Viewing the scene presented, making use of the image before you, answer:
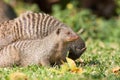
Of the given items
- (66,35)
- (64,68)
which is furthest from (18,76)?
→ (66,35)

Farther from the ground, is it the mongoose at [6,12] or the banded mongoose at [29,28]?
the mongoose at [6,12]

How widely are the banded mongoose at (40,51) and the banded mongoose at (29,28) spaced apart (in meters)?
0.52

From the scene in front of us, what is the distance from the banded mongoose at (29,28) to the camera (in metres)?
6.94

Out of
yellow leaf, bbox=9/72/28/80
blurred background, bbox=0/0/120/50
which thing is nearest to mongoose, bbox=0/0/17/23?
blurred background, bbox=0/0/120/50

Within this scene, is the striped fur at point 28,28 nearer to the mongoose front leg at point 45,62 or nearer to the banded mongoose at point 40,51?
the banded mongoose at point 40,51

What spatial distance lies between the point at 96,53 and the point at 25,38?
126cm

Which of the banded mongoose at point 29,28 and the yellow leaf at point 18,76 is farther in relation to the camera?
the banded mongoose at point 29,28

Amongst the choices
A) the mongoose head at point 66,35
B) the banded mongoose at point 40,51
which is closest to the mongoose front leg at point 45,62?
the banded mongoose at point 40,51

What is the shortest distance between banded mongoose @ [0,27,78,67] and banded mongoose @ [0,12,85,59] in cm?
52

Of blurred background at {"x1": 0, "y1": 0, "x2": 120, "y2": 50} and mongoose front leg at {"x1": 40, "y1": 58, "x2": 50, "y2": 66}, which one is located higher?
blurred background at {"x1": 0, "y1": 0, "x2": 120, "y2": 50}

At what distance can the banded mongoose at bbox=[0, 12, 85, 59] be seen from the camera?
6.94 m

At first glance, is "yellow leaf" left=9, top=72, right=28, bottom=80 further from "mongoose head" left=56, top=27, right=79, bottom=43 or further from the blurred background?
the blurred background

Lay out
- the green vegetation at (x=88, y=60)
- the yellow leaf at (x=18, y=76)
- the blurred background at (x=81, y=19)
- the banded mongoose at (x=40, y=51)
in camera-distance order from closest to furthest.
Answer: the yellow leaf at (x=18, y=76), the green vegetation at (x=88, y=60), the banded mongoose at (x=40, y=51), the blurred background at (x=81, y=19)

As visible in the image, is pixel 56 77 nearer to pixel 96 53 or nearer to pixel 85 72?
pixel 85 72
